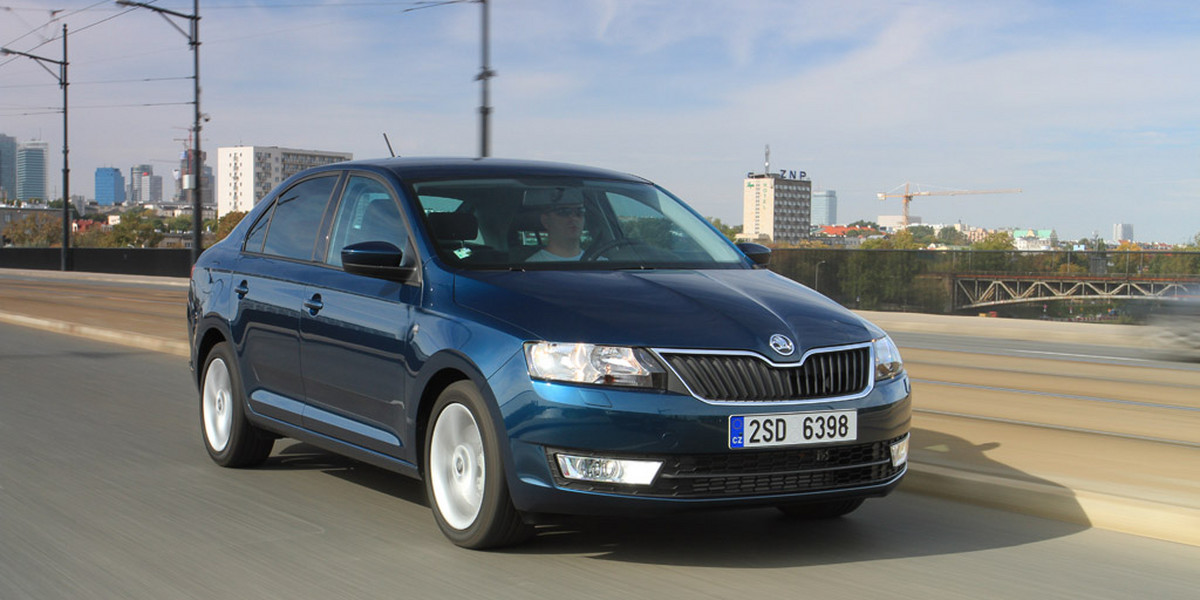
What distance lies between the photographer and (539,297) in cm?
479

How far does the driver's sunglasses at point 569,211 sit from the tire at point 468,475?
1120 millimetres

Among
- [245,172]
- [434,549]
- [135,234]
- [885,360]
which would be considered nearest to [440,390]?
[434,549]

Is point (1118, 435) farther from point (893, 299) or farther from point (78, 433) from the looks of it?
point (893, 299)

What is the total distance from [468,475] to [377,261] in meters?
0.99

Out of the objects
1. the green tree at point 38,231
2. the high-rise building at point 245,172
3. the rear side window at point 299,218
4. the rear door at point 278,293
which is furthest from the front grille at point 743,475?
the high-rise building at point 245,172

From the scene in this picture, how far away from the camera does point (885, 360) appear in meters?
4.98

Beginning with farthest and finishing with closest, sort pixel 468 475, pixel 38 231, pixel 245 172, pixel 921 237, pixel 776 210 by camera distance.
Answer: pixel 776 210 → pixel 245 172 → pixel 38 231 → pixel 921 237 → pixel 468 475

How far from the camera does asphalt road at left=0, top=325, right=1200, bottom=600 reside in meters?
4.41

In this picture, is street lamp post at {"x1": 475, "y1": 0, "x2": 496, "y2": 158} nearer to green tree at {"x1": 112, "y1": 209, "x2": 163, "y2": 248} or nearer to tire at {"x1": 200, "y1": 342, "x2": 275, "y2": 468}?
tire at {"x1": 200, "y1": 342, "x2": 275, "y2": 468}

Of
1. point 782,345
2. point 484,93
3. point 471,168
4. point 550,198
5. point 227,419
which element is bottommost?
point 227,419

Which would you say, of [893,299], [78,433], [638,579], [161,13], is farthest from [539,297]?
[161,13]

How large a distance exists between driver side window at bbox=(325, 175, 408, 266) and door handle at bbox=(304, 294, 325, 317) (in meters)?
0.19

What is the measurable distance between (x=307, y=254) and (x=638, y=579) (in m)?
2.65

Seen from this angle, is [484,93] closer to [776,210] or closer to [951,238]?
[951,238]
